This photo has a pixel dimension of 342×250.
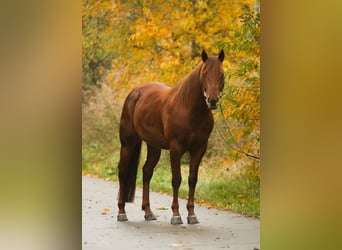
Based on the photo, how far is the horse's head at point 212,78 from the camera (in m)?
4.43

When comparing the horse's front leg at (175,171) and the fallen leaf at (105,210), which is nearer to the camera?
the fallen leaf at (105,210)

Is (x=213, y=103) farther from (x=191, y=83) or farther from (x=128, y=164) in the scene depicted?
(x=128, y=164)

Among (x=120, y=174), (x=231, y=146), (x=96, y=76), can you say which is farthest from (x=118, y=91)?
(x=231, y=146)

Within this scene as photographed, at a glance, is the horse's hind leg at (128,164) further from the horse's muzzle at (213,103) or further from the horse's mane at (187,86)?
the horse's muzzle at (213,103)

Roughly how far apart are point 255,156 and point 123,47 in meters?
1.56

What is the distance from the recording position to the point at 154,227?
4.49m

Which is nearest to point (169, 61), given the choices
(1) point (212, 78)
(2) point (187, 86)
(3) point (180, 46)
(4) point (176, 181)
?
(3) point (180, 46)

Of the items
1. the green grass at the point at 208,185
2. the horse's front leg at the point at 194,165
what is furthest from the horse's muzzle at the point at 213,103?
the green grass at the point at 208,185

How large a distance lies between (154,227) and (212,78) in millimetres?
1301

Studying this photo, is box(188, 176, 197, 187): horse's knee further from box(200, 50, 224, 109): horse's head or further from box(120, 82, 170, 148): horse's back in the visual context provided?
box(200, 50, 224, 109): horse's head
